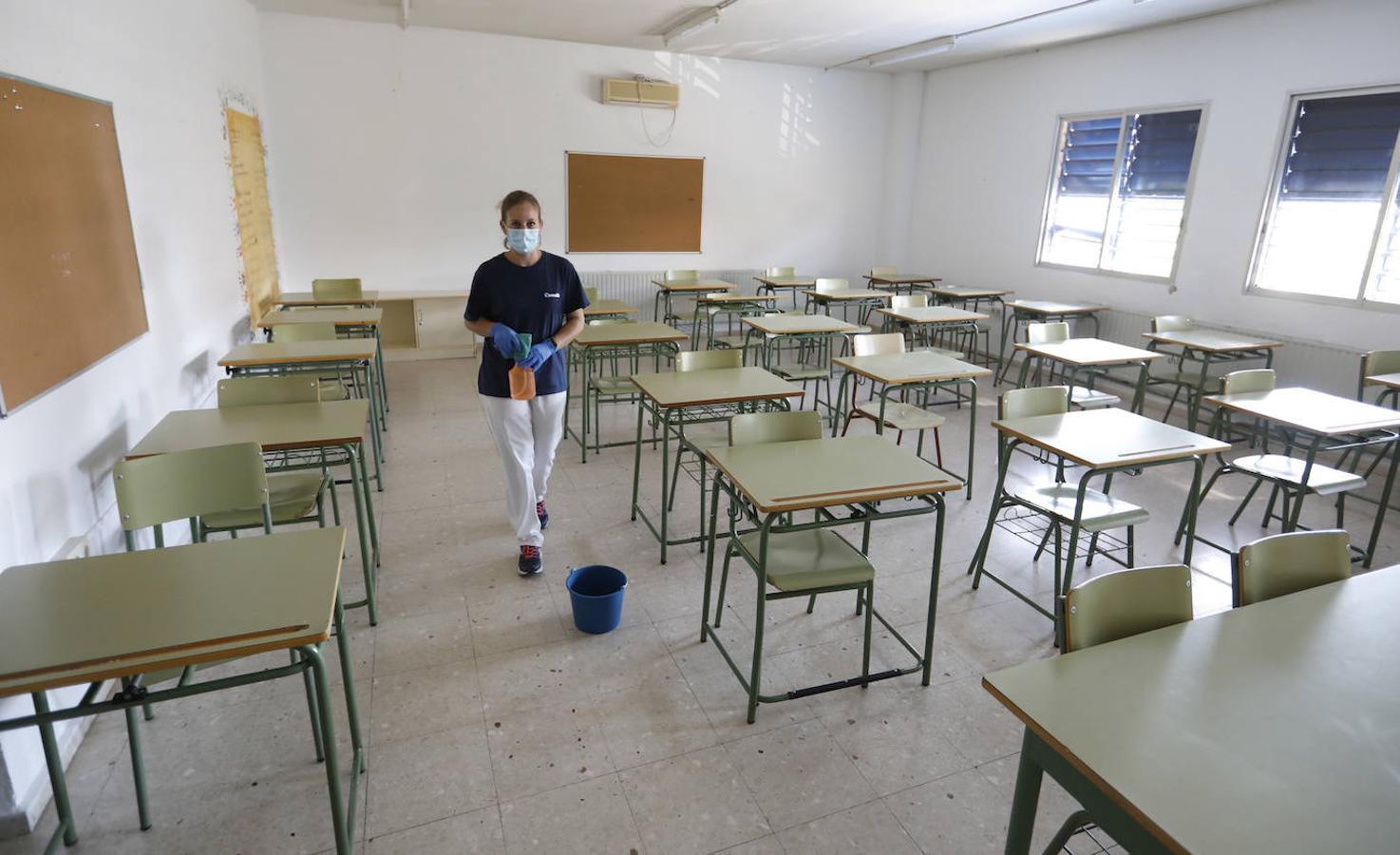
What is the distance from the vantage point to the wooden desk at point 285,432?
8.66 ft

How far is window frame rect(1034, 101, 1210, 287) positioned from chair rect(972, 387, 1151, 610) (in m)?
3.88

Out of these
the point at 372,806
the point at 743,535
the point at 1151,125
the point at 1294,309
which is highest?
the point at 1151,125

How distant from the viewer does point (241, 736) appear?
2.28 meters

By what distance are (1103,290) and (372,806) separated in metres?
7.07

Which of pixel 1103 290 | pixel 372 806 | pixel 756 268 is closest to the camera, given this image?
pixel 372 806

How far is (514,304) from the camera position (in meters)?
2.98

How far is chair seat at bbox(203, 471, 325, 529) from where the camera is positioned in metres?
2.60

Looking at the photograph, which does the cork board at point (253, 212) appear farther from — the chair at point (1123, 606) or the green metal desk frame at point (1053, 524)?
the chair at point (1123, 606)

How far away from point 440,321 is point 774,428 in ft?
18.7

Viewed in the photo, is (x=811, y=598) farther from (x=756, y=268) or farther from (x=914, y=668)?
(x=756, y=268)

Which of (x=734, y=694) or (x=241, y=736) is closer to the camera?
(x=241, y=736)

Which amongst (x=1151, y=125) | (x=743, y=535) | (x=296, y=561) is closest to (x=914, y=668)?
(x=743, y=535)

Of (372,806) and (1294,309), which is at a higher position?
(1294,309)

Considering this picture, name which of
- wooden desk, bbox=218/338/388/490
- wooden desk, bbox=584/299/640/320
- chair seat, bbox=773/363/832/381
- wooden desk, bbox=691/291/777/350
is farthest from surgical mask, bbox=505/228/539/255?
wooden desk, bbox=691/291/777/350
